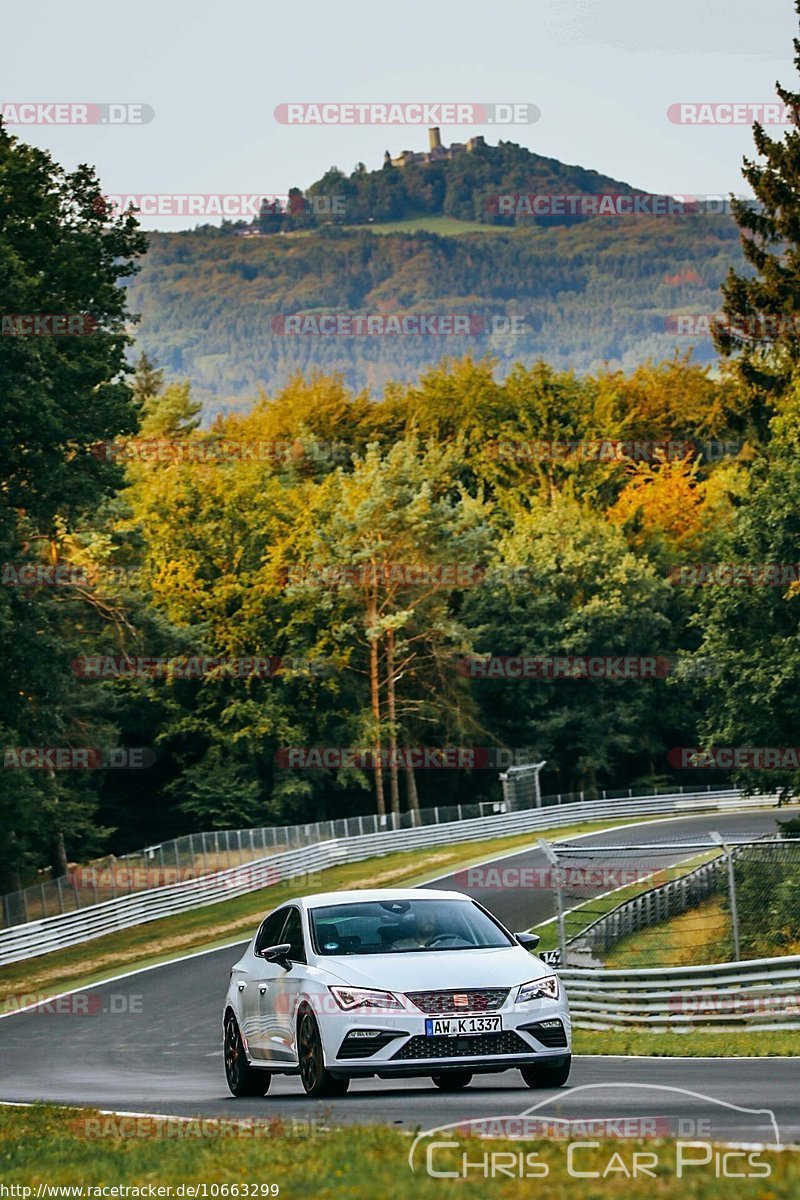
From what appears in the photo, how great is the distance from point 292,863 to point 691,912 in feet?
81.4

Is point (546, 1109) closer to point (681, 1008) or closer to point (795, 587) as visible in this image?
point (681, 1008)

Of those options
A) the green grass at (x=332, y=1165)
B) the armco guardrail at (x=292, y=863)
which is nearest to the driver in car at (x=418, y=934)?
the green grass at (x=332, y=1165)

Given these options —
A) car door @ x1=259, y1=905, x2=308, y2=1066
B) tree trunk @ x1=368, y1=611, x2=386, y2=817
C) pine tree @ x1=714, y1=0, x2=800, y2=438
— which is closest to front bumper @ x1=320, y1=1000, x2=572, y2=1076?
car door @ x1=259, y1=905, x2=308, y2=1066

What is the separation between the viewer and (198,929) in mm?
48031

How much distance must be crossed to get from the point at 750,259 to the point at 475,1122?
145ft

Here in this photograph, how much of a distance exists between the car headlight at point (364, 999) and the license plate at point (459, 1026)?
277mm

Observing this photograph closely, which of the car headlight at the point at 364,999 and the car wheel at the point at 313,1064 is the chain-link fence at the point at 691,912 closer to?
the car wheel at the point at 313,1064

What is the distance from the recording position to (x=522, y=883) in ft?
169

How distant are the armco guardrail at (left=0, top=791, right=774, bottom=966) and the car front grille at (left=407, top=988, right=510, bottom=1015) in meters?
31.6

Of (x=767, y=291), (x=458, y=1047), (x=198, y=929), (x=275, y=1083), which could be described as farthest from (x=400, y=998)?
(x=767, y=291)

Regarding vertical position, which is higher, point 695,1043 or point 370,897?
point 370,897

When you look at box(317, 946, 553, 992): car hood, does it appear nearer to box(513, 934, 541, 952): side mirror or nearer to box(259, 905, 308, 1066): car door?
box(259, 905, 308, 1066): car door

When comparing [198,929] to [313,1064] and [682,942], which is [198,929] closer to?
[682,942]

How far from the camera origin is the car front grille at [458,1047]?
41.8ft
